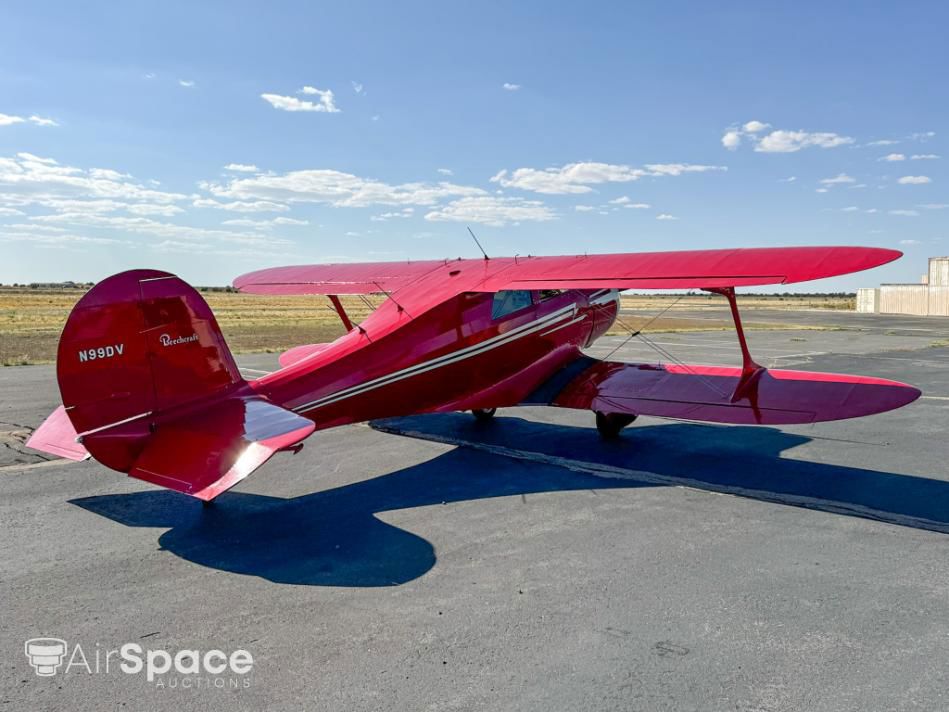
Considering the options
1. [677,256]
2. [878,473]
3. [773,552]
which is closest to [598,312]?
[677,256]

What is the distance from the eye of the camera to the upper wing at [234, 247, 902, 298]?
260 inches

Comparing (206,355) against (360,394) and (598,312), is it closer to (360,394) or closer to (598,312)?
(360,394)

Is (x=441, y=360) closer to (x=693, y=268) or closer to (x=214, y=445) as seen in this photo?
(x=693, y=268)

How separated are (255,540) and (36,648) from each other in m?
2.07

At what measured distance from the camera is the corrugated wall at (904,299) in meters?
64.9

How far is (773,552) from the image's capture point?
A: 5934 mm

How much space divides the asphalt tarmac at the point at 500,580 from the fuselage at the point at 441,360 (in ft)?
2.98

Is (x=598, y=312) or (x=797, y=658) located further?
(x=598, y=312)

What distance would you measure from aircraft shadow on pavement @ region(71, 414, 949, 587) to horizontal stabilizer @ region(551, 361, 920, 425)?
737 mm

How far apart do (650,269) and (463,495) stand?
3484mm

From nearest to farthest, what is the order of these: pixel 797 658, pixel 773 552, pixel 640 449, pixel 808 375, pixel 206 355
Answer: pixel 797 658 < pixel 773 552 < pixel 206 355 < pixel 808 375 < pixel 640 449
